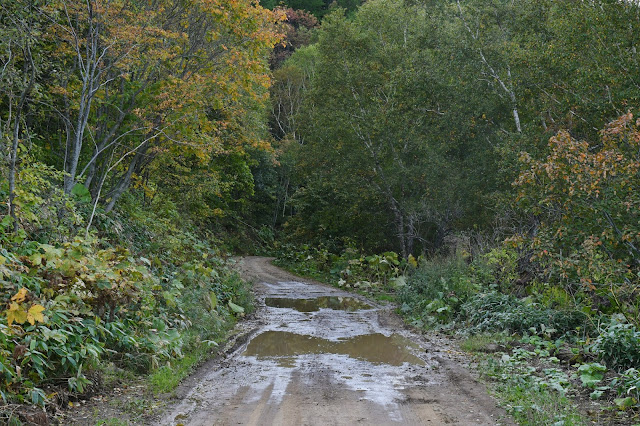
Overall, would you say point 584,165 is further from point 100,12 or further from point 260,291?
point 260,291

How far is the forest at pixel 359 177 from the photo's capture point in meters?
7.61

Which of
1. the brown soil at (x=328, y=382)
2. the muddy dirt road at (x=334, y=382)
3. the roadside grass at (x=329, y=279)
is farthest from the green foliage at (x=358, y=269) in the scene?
the brown soil at (x=328, y=382)

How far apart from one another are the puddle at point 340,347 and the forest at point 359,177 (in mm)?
1031

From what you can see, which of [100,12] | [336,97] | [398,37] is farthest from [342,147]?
[100,12]

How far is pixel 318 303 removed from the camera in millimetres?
18016

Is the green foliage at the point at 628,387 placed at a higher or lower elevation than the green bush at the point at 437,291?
higher

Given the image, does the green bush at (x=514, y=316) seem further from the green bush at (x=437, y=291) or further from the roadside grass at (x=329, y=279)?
the roadside grass at (x=329, y=279)

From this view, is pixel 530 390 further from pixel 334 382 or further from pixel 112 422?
pixel 112 422

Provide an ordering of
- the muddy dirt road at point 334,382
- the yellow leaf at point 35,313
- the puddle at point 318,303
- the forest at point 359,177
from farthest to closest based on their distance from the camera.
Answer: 1. the puddle at point 318,303
2. the forest at point 359,177
3. the muddy dirt road at point 334,382
4. the yellow leaf at point 35,313

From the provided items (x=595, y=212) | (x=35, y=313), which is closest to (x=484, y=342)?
(x=595, y=212)

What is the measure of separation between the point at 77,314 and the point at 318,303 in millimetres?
11436

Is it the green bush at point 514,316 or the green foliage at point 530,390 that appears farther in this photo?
the green bush at point 514,316

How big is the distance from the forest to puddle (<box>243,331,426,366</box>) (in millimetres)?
1031

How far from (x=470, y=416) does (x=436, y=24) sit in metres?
A: 20.2
